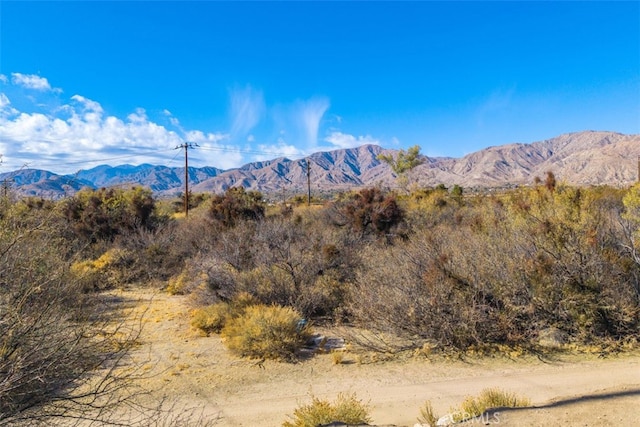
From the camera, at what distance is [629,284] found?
10180 mm

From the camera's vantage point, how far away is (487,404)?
623 centimetres

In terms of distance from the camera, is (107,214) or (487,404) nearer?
(487,404)

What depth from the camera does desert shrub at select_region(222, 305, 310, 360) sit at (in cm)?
963

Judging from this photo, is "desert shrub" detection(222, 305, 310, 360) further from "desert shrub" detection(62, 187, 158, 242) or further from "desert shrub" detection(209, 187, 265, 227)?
"desert shrub" detection(62, 187, 158, 242)

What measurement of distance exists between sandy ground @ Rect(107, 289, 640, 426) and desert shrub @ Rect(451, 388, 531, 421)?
11.0 inches

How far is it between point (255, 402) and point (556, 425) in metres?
4.95

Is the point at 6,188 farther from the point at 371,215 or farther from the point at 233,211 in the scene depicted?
the point at 371,215

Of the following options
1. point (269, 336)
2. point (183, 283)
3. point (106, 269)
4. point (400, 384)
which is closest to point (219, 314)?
point (269, 336)

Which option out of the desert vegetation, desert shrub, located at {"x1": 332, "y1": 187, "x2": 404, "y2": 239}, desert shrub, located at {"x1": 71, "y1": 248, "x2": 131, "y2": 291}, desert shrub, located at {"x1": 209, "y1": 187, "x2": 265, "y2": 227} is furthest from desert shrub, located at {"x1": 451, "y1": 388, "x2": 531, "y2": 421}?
desert shrub, located at {"x1": 209, "y1": 187, "x2": 265, "y2": 227}

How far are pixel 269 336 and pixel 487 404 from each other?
5.24m

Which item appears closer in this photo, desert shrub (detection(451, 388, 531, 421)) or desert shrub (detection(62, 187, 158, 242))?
desert shrub (detection(451, 388, 531, 421))

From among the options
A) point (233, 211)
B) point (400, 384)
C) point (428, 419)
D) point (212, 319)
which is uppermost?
point (233, 211)

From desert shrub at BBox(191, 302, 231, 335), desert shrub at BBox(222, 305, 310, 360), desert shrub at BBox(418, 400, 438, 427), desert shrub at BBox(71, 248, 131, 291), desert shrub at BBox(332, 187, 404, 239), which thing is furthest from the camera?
desert shrub at BBox(332, 187, 404, 239)

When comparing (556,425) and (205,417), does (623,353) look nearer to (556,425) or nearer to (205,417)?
(556,425)
